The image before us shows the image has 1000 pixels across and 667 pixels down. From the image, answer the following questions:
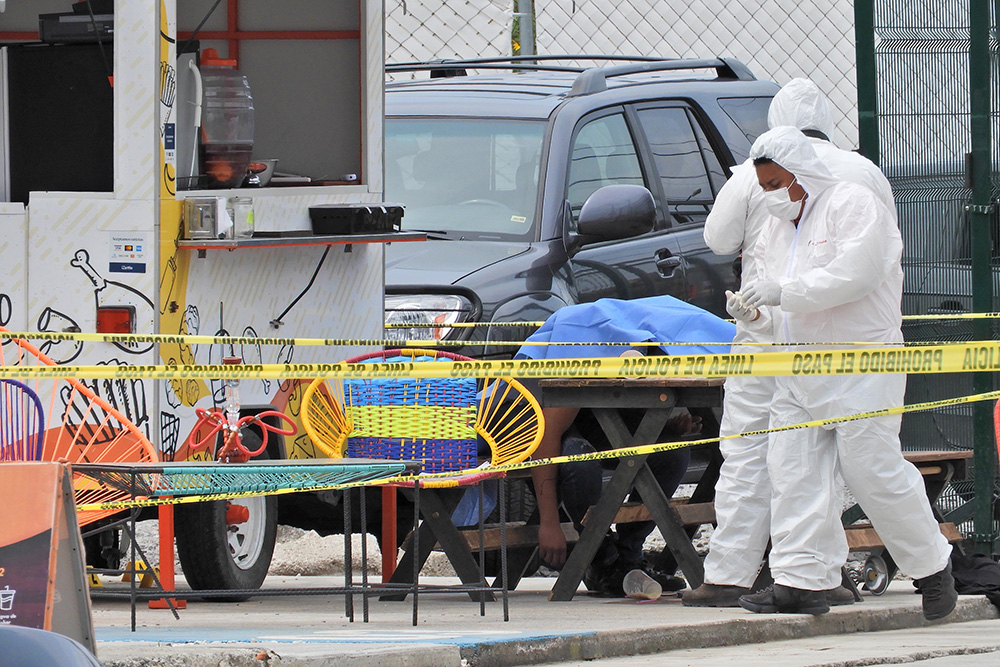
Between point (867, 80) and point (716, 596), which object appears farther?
point (867, 80)

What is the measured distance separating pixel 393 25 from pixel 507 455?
7337mm

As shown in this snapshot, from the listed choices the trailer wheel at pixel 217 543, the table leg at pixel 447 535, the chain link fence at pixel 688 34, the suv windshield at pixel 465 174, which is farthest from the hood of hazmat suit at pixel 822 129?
the chain link fence at pixel 688 34

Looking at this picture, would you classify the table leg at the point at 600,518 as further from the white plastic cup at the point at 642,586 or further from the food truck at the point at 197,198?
the food truck at the point at 197,198

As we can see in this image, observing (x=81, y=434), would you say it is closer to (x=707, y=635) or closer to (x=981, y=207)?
(x=707, y=635)

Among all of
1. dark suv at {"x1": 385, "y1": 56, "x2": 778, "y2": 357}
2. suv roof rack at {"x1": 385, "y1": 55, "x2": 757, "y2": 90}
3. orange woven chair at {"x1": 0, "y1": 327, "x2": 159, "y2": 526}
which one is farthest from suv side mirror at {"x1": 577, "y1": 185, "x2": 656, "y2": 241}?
orange woven chair at {"x1": 0, "y1": 327, "x2": 159, "y2": 526}

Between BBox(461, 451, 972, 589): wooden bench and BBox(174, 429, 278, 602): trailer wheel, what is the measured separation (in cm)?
85

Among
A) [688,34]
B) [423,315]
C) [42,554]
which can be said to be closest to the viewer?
[42,554]

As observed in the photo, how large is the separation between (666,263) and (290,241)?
2.44 metres

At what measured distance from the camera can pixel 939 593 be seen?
5.96m

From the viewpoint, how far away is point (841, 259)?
575 centimetres

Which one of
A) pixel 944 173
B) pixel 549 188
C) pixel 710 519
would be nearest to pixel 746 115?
pixel 944 173

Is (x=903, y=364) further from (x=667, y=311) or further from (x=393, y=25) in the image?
(x=393, y=25)

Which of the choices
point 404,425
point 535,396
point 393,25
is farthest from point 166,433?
point 393,25

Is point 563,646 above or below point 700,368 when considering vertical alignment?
below
